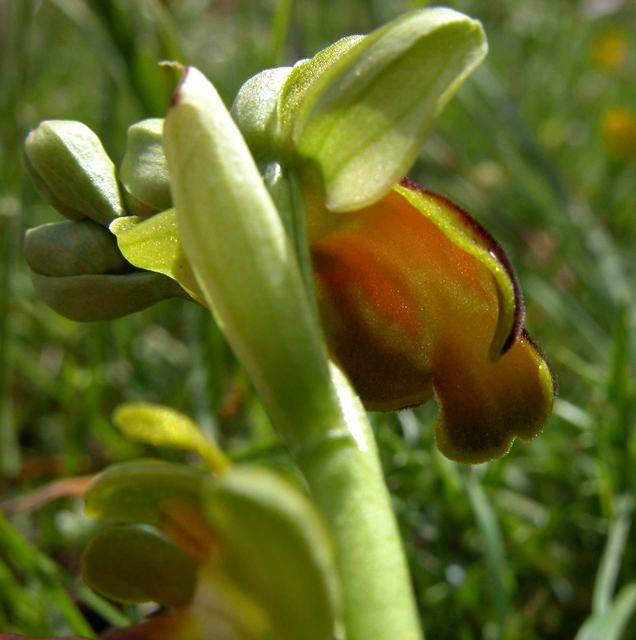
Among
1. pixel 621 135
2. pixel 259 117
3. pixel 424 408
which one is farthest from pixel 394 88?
pixel 621 135

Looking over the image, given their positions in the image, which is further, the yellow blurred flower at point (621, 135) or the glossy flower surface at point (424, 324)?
the yellow blurred flower at point (621, 135)

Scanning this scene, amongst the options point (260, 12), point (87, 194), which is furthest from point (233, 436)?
point (260, 12)

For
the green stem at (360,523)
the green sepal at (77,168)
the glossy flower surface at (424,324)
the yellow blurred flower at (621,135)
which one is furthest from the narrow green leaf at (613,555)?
the yellow blurred flower at (621,135)

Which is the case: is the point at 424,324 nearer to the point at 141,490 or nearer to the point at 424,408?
the point at 141,490

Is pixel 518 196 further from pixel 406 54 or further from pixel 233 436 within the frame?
pixel 406 54

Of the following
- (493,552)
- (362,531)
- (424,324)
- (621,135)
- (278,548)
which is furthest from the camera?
(621,135)

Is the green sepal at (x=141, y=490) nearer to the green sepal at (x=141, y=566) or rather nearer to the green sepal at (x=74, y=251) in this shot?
the green sepal at (x=141, y=566)
